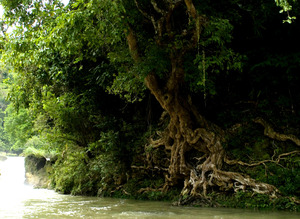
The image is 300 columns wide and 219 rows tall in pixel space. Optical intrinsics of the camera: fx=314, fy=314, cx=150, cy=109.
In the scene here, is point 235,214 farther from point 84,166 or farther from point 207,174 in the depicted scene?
point 84,166

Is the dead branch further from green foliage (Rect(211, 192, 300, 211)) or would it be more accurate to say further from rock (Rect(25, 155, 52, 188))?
rock (Rect(25, 155, 52, 188))

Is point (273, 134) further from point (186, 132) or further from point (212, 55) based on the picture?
point (212, 55)

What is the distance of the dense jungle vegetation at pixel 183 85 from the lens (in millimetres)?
7980

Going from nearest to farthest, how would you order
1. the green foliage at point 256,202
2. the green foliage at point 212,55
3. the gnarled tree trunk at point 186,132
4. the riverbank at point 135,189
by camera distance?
the green foliage at point 256,202 < the green foliage at point 212,55 < the riverbank at point 135,189 < the gnarled tree trunk at point 186,132

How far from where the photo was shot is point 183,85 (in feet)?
32.1

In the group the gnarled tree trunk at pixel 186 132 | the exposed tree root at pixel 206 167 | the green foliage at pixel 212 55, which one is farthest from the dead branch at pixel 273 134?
the green foliage at pixel 212 55

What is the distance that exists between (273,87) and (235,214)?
185 inches

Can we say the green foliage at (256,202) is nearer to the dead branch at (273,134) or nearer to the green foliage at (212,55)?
the dead branch at (273,134)

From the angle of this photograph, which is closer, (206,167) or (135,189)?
(206,167)

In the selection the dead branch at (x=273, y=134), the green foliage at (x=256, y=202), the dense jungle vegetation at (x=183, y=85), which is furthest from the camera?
the dead branch at (x=273, y=134)

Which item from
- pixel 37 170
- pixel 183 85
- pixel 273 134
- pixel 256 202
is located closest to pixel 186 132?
pixel 183 85

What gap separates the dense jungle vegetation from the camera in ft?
26.2

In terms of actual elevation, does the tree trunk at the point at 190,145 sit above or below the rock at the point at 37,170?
above

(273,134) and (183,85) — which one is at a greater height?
(183,85)
